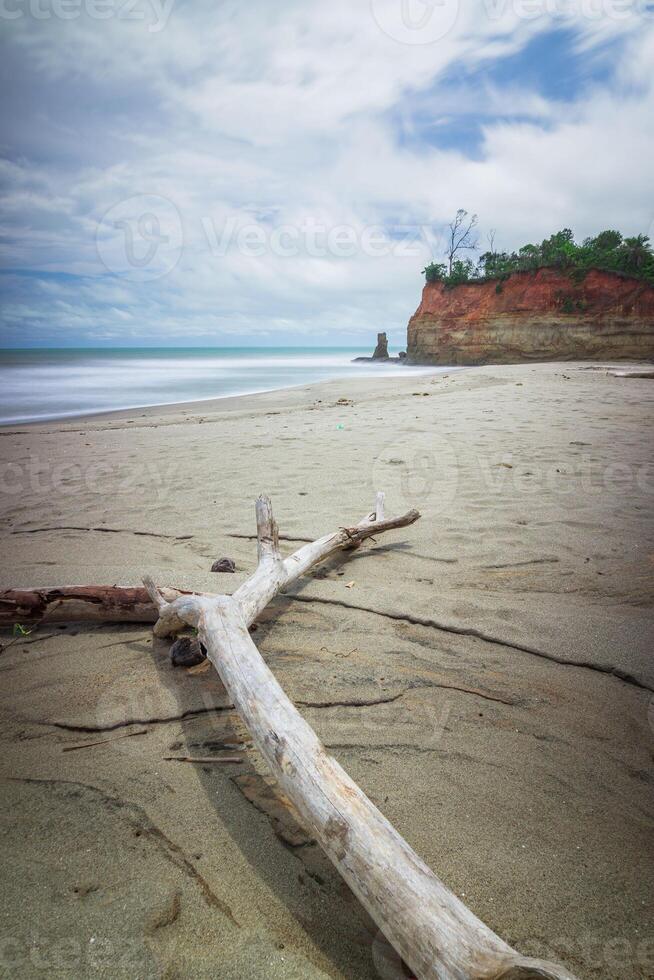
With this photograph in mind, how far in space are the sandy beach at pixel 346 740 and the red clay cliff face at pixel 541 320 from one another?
28098 millimetres

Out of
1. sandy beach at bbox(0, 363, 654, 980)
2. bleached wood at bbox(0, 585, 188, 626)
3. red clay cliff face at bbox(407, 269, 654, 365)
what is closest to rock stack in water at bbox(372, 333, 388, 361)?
red clay cliff face at bbox(407, 269, 654, 365)

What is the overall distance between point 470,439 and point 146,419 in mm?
8254

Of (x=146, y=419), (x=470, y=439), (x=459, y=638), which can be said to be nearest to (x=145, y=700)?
(x=459, y=638)

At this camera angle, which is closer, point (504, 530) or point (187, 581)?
point (187, 581)

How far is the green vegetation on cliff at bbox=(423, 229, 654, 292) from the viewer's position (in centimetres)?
2747

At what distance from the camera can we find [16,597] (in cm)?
259

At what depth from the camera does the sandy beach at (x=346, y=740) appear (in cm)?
125

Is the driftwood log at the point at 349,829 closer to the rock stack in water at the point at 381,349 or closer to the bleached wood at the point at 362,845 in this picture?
the bleached wood at the point at 362,845

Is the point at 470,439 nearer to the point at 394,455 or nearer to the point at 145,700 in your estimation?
the point at 394,455

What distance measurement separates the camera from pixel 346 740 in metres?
1.86

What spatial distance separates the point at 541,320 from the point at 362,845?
3346cm

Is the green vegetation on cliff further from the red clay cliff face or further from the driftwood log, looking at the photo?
the driftwood log

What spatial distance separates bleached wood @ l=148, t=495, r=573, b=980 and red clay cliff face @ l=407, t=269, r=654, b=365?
104 feet

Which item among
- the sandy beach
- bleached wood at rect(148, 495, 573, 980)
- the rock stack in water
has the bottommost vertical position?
the sandy beach
